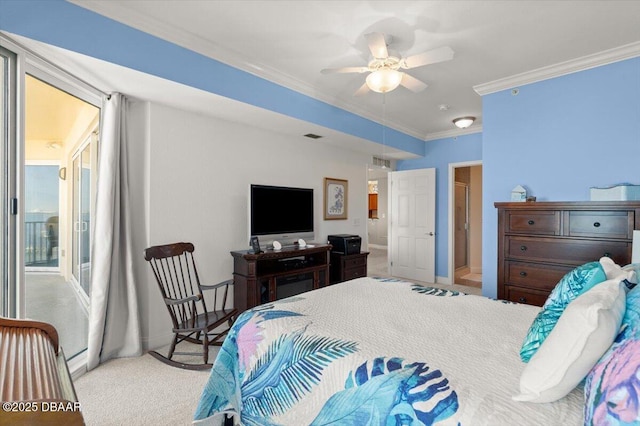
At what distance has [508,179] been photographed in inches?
134

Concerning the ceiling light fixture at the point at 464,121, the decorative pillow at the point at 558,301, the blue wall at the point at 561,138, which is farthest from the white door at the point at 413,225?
the decorative pillow at the point at 558,301

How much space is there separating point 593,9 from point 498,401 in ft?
8.89

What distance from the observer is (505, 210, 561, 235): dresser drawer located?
2697 mm

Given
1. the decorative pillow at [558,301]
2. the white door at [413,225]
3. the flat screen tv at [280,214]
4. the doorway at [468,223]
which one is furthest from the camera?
the doorway at [468,223]

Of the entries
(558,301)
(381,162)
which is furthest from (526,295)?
(381,162)

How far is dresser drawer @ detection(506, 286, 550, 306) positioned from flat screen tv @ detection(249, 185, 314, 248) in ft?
7.69

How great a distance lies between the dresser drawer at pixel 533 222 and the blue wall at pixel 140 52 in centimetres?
224

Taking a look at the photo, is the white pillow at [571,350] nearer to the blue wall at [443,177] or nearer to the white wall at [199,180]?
the white wall at [199,180]

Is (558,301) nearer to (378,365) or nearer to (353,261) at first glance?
(378,365)

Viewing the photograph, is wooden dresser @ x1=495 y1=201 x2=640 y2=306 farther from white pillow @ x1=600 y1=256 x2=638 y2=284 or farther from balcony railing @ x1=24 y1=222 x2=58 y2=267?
balcony railing @ x1=24 y1=222 x2=58 y2=267

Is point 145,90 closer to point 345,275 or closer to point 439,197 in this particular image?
point 345,275

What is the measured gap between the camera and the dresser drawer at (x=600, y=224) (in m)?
2.39

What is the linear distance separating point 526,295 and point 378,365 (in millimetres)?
2307

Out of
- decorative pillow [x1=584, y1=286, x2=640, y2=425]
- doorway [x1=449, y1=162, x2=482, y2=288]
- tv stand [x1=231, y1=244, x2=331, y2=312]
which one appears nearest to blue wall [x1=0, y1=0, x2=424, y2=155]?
tv stand [x1=231, y1=244, x2=331, y2=312]
